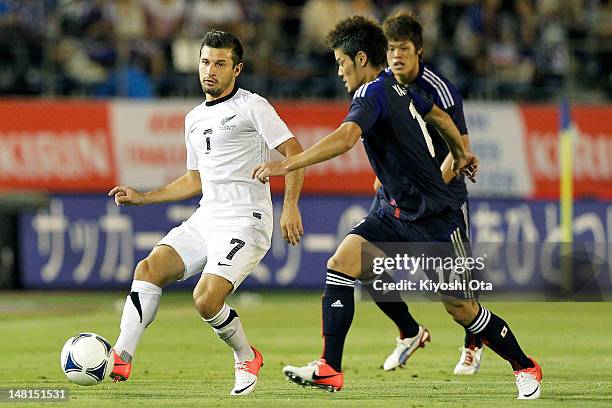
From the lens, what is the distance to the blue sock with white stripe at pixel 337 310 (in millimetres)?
7648

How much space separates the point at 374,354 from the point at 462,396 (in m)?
2.94

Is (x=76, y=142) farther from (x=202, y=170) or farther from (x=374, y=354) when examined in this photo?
(x=202, y=170)

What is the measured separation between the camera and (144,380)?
8656mm

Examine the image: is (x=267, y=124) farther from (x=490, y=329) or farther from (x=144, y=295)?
(x=490, y=329)

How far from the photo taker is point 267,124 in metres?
7.90

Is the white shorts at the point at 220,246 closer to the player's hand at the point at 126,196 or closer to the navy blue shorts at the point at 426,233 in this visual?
the player's hand at the point at 126,196

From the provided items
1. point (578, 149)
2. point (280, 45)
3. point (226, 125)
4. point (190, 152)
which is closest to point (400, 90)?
point (226, 125)

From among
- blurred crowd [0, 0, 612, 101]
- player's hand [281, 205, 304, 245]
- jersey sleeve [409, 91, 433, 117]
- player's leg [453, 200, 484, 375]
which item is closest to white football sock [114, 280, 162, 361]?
player's hand [281, 205, 304, 245]

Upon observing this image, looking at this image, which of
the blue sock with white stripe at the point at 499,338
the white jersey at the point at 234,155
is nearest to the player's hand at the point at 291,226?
the white jersey at the point at 234,155

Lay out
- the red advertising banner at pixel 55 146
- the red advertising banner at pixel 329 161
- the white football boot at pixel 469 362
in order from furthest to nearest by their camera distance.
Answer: the red advertising banner at pixel 329 161
the red advertising banner at pixel 55 146
the white football boot at pixel 469 362

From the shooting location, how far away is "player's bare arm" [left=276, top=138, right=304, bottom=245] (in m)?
7.29

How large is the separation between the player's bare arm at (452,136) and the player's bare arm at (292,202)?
0.87 m

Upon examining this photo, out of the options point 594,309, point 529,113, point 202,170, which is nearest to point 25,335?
point 202,170

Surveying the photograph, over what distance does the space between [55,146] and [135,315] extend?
1022 cm
